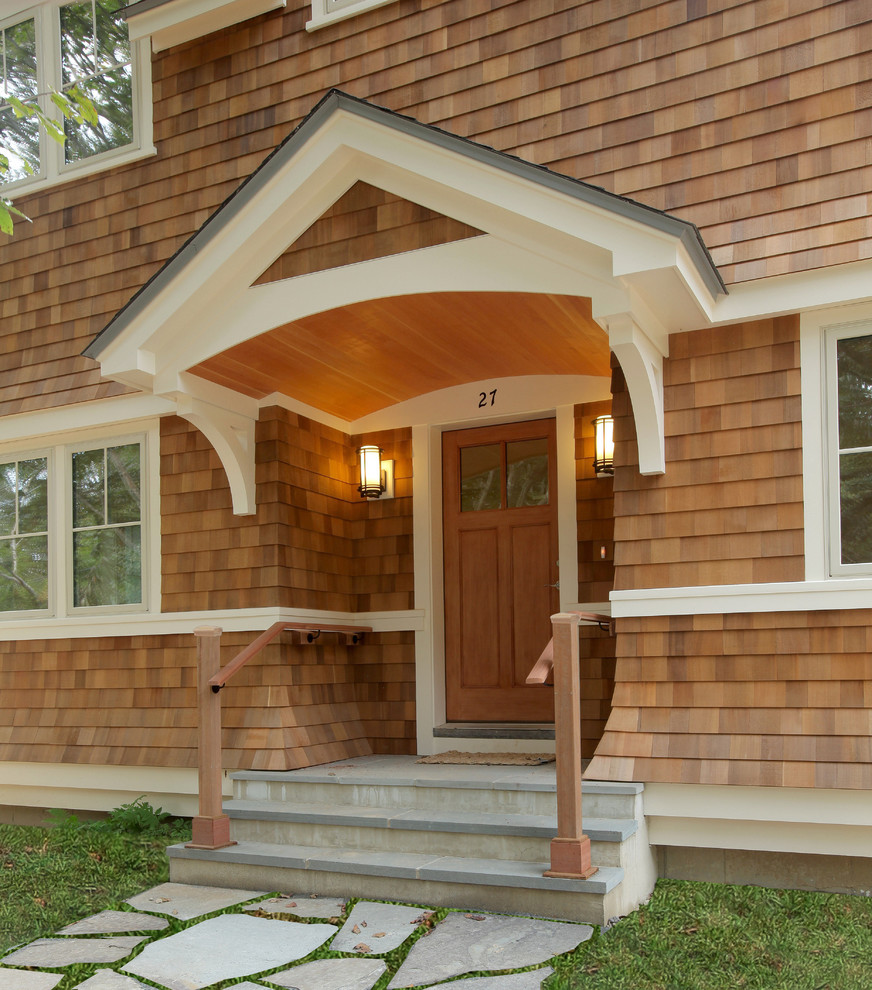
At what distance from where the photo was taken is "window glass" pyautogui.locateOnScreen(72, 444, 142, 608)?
6391 mm

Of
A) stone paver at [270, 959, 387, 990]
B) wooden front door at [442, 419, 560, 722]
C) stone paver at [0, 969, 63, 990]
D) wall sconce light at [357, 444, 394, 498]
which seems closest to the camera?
stone paver at [270, 959, 387, 990]

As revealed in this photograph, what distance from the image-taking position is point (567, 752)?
394 centimetres

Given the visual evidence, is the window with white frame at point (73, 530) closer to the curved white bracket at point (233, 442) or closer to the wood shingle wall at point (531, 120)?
the wood shingle wall at point (531, 120)

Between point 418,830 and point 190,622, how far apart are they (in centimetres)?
224

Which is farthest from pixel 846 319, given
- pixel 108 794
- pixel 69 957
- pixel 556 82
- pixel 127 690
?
pixel 108 794

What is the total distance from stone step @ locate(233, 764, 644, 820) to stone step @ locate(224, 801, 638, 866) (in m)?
0.06

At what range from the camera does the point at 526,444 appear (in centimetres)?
608

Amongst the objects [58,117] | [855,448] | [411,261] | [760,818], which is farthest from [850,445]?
[58,117]

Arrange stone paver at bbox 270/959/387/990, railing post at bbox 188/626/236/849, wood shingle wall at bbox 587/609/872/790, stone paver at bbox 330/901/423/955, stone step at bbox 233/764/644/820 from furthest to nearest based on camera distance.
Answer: railing post at bbox 188/626/236/849
stone step at bbox 233/764/644/820
wood shingle wall at bbox 587/609/872/790
stone paver at bbox 330/901/423/955
stone paver at bbox 270/959/387/990

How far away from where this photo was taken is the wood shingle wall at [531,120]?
15.0ft

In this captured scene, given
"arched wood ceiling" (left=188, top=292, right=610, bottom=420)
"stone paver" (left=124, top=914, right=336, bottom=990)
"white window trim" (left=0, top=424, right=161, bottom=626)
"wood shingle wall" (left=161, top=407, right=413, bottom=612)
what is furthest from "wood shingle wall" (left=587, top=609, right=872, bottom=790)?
"white window trim" (left=0, top=424, right=161, bottom=626)

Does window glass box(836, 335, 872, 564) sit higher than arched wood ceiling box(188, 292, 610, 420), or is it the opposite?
arched wood ceiling box(188, 292, 610, 420)

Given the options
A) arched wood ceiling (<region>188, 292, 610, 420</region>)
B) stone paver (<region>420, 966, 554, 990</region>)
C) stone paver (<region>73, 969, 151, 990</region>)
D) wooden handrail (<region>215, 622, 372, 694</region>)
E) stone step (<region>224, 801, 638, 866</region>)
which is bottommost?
stone paver (<region>73, 969, 151, 990</region>)

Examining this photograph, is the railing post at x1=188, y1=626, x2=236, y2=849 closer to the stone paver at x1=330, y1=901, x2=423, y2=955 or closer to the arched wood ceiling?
the stone paver at x1=330, y1=901, x2=423, y2=955
